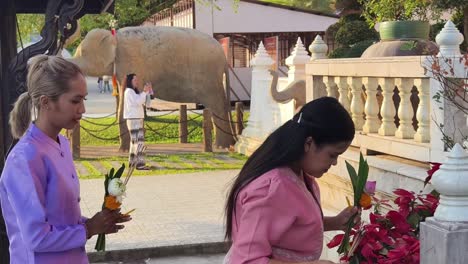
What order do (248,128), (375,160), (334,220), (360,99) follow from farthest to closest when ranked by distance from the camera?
(248,128)
(360,99)
(375,160)
(334,220)

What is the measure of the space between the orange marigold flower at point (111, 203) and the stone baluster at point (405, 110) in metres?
4.32

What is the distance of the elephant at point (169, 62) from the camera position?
1792 centimetres

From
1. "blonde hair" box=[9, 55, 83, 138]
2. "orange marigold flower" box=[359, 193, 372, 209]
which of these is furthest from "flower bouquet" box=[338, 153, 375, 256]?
"blonde hair" box=[9, 55, 83, 138]

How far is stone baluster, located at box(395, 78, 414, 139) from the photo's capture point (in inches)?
288

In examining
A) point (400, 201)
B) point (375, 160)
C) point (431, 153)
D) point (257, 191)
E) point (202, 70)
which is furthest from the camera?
point (202, 70)

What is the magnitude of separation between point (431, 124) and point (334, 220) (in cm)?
368

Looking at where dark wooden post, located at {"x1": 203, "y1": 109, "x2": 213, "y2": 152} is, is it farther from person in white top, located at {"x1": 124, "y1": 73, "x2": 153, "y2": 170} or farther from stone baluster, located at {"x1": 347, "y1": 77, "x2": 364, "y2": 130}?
stone baluster, located at {"x1": 347, "y1": 77, "x2": 364, "y2": 130}

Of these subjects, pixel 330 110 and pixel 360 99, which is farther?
pixel 360 99

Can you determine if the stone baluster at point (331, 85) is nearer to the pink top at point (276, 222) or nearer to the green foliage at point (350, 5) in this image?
the pink top at point (276, 222)

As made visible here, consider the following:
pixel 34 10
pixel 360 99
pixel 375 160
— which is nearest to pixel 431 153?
pixel 375 160

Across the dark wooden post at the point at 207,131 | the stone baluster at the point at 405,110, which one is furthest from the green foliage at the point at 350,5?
the stone baluster at the point at 405,110

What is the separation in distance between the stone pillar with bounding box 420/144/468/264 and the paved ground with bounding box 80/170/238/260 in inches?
161

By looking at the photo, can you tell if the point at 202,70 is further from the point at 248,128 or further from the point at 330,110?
the point at 330,110

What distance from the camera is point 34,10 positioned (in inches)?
231
